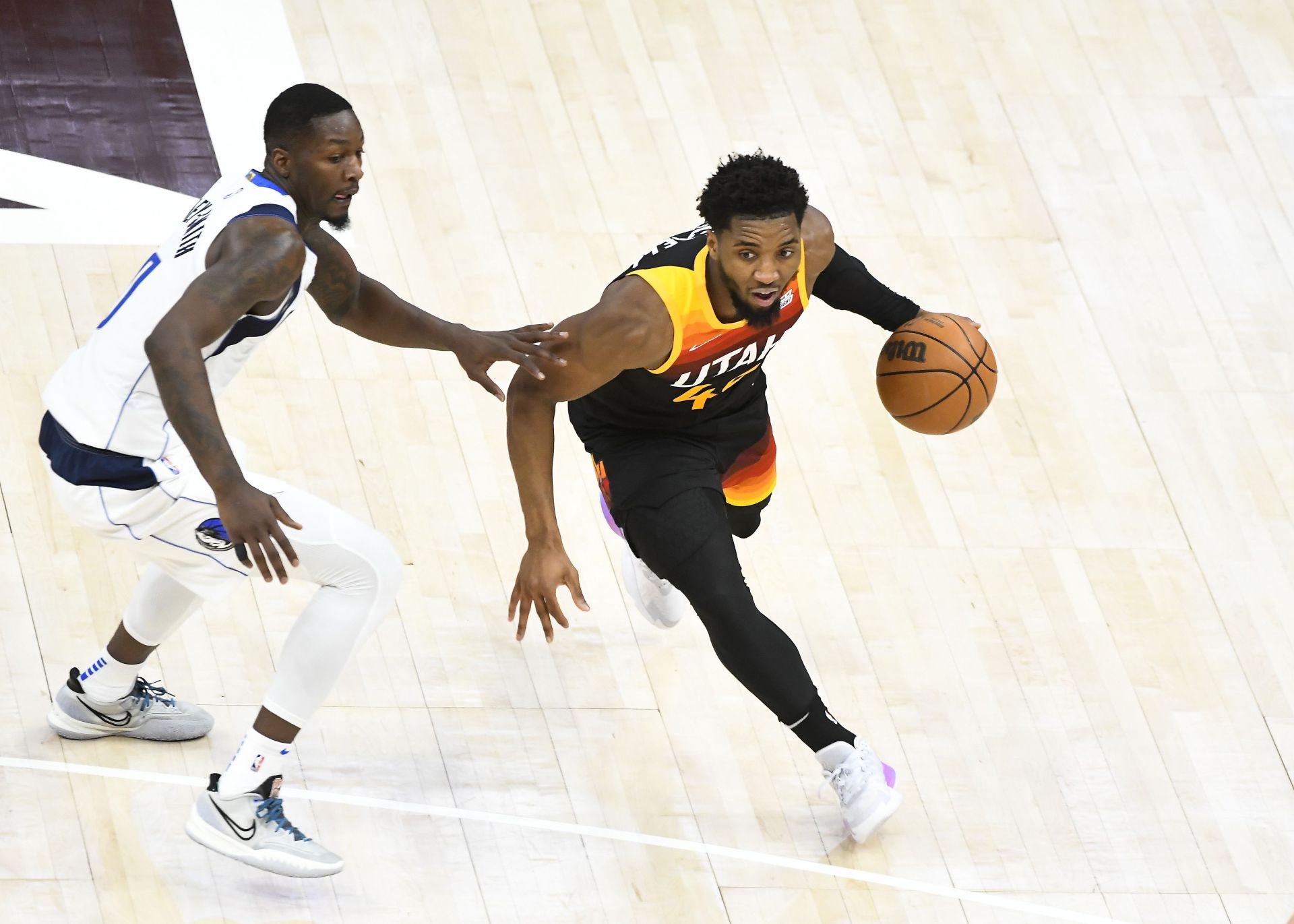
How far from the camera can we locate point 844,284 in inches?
182

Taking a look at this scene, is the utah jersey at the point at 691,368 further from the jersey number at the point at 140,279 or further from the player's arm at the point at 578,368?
the jersey number at the point at 140,279

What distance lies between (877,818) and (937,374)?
3.91ft

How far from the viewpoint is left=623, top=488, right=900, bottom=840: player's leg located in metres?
4.24

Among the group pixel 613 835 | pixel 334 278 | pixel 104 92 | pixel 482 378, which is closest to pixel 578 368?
pixel 482 378

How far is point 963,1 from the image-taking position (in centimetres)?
757

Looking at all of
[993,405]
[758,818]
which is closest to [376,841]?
[758,818]

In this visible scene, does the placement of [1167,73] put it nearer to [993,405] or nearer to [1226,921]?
[993,405]

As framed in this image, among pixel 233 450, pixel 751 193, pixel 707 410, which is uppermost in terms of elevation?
pixel 751 193

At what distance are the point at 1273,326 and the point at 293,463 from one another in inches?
144

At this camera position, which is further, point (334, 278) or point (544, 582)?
point (334, 278)

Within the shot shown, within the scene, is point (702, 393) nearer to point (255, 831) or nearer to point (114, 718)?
point (255, 831)

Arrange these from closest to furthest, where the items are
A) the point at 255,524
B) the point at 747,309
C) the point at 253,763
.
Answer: the point at 255,524 → the point at 253,763 → the point at 747,309

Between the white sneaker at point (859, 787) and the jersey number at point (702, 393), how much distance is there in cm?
94

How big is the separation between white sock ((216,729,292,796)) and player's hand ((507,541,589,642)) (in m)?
0.62
